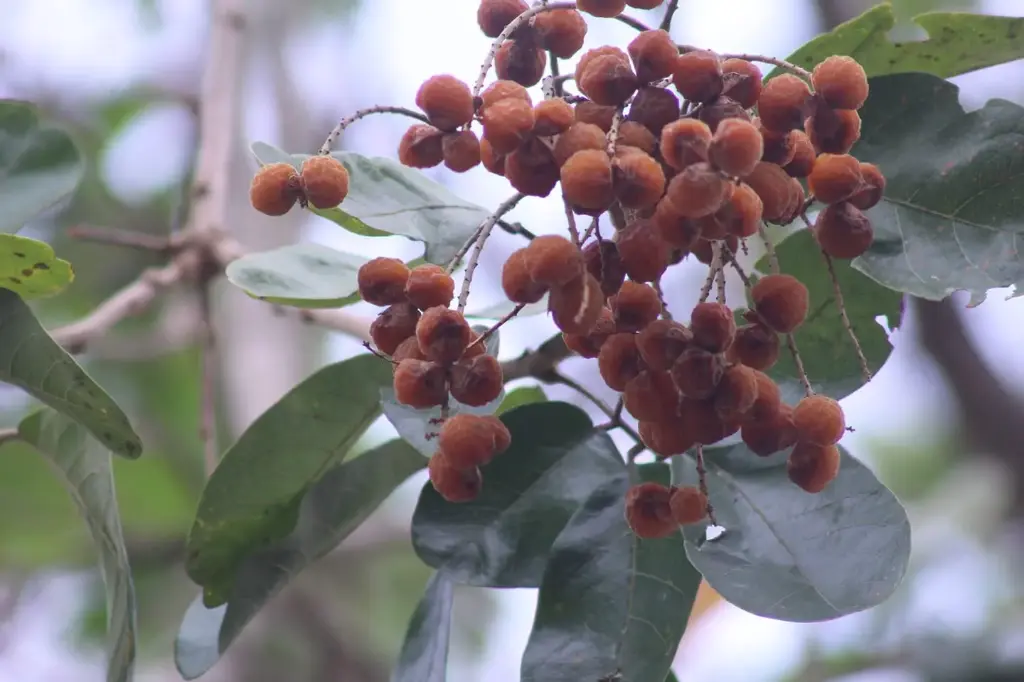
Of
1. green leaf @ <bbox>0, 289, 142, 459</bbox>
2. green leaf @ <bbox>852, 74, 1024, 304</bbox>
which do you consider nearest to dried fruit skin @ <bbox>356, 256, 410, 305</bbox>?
green leaf @ <bbox>0, 289, 142, 459</bbox>

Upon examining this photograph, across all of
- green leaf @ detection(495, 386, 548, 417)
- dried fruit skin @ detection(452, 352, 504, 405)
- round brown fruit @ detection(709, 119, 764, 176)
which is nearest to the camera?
round brown fruit @ detection(709, 119, 764, 176)

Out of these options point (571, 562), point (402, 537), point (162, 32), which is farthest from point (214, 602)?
point (162, 32)

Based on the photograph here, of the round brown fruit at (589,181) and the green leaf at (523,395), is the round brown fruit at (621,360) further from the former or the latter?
the green leaf at (523,395)

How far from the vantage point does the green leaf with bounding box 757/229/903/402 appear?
1.04m

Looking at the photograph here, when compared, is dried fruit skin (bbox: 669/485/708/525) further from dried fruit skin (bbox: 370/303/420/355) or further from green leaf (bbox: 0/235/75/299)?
green leaf (bbox: 0/235/75/299)

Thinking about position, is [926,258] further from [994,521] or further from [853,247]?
[994,521]

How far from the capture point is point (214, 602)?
3.72 feet

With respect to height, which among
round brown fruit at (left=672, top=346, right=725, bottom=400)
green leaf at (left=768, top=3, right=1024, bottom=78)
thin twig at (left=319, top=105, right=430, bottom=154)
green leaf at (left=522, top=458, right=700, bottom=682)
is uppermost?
green leaf at (left=768, top=3, right=1024, bottom=78)

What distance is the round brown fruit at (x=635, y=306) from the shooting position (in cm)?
80

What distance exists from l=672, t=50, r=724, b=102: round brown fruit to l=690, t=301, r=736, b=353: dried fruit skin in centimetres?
17

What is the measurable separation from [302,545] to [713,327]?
1.89 ft

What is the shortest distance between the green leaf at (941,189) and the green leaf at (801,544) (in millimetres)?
191

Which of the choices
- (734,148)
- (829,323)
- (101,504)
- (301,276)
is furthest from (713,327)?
(101,504)

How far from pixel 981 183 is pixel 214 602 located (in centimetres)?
89
